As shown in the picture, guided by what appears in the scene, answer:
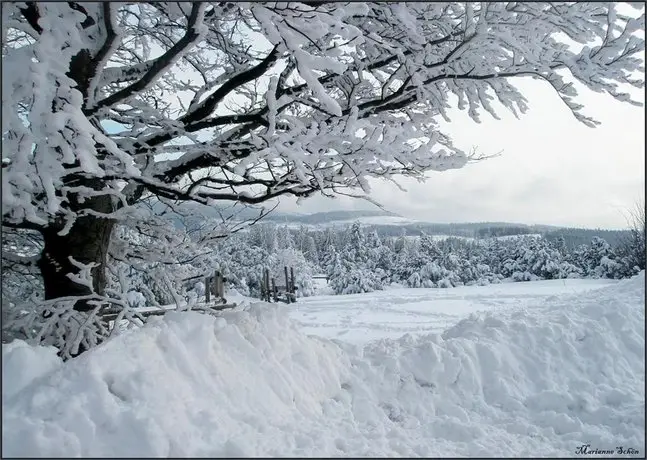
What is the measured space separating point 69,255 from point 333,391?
2734 mm

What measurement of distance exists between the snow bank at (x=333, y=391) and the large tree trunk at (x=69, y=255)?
116 centimetres

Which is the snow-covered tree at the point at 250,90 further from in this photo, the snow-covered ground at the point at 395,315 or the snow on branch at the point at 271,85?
the snow-covered ground at the point at 395,315

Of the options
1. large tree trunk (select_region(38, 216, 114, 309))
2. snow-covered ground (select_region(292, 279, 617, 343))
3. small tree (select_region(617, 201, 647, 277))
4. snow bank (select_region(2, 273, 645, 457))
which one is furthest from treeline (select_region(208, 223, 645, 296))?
snow bank (select_region(2, 273, 645, 457))

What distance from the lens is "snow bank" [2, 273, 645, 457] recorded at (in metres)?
2.41

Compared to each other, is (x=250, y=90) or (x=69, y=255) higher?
(x=250, y=90)

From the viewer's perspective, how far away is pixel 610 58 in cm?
334

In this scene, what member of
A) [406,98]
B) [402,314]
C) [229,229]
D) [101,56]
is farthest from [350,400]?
[402,314]

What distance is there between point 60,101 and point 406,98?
300 cm

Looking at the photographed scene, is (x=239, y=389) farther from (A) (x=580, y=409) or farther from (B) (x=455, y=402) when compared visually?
(A) (x=580, y=409)

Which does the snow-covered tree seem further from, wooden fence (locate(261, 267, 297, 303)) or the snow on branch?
wooden fence (locate(261, 267, 297, 303))

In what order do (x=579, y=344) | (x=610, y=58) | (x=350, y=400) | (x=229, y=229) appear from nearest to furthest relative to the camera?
(x=610, y=58) < (x=350, y=400) < (x=579, y=344) < (x=229, y=229)

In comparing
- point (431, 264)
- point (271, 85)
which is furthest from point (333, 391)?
point (431, 264)

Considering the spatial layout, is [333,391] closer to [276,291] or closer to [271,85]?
[271,85]

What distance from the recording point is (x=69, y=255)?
3.90m
